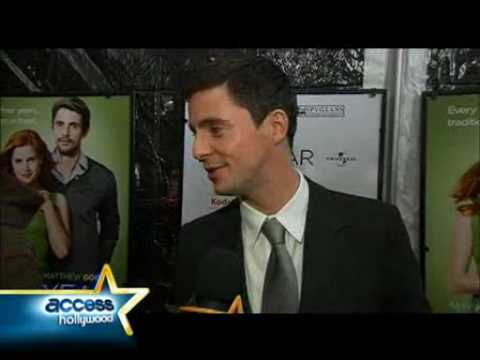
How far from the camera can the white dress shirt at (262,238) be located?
260 cm

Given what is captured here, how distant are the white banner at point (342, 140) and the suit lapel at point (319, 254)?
9 centimetres

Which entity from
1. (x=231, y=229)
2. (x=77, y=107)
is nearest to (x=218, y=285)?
(x=231, y=229)

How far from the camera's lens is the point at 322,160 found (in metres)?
2.58

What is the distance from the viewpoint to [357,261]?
8.42 feet

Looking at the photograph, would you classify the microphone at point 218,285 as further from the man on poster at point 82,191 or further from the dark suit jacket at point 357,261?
the man on poster at point 82,191

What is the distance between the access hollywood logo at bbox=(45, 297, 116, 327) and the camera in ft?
8.64

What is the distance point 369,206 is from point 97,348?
1.36 meters

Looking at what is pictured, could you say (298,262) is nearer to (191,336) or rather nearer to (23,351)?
(191,336)

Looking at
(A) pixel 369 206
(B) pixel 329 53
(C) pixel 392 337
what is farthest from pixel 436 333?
(B) pixel 329 53

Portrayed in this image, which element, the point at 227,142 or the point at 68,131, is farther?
the point at 68,131

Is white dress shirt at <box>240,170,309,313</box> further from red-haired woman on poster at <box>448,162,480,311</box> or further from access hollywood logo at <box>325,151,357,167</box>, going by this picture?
red-haired woman on poster at <box>448,162,480,311</box>

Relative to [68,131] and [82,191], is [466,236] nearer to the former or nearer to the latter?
[82,191]

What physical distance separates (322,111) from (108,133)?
963 mm

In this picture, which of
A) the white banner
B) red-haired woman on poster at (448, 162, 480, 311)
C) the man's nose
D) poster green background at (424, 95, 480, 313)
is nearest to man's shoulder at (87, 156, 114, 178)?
the man's nose
